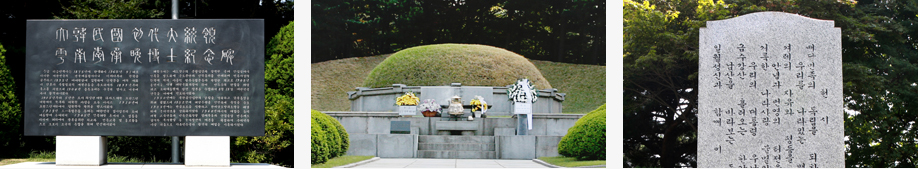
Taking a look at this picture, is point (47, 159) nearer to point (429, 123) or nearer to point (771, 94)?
point (429, 123)

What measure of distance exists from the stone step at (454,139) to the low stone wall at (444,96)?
230cm

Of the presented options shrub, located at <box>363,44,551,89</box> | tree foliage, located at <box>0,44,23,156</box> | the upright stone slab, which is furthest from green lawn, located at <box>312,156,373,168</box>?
tree foliage, located at <box>0,44,23,156</box>

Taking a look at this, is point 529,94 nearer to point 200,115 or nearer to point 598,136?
point 598,136

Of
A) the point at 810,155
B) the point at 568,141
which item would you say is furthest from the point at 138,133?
the point at 810,155

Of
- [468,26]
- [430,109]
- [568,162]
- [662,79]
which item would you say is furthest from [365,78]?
[568,162]

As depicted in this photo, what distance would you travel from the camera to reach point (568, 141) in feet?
32.6

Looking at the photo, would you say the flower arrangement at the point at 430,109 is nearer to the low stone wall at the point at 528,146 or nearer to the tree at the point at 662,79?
the low stone wall at the point at 528,146

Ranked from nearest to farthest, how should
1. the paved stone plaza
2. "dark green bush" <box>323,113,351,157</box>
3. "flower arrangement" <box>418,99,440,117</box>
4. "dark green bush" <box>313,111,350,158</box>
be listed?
"dark green bush" <box>313,111,350,158</box> < the paved stone plaza < "dark green bush" <box>323,113,351,157</box> < "flower arrangement" <box>418,99,440,117</box>

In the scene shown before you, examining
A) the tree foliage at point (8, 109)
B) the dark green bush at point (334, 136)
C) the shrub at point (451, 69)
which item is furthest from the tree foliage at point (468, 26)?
the dark green bush at point (334, 136)

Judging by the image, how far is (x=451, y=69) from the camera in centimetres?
1574

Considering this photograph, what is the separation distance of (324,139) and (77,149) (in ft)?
10.6

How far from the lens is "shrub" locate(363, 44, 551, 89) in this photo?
15375 mm

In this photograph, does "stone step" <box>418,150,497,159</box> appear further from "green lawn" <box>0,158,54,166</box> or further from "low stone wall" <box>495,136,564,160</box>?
"green lawn" <box>0,158,54,166</box>

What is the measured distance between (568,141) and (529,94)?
1.90 meters
